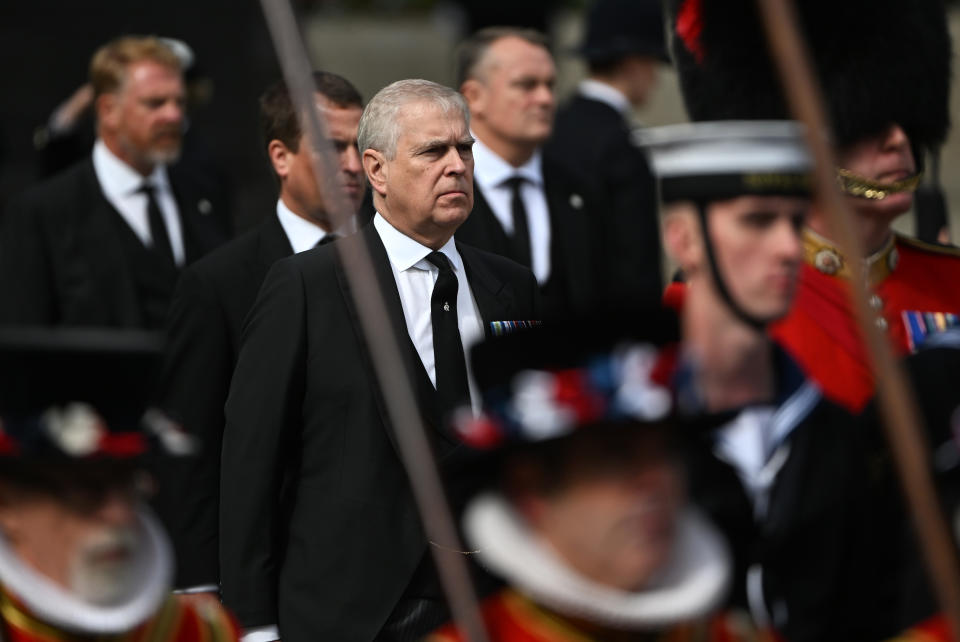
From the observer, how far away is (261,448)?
5332 millimetres

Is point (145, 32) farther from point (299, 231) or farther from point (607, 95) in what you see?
point (299, 231)

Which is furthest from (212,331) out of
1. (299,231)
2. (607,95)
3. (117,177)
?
(607,95)

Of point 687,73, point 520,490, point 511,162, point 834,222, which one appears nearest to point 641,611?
point 520,490

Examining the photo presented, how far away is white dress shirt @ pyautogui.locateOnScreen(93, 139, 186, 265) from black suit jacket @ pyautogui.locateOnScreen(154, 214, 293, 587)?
5.58ft

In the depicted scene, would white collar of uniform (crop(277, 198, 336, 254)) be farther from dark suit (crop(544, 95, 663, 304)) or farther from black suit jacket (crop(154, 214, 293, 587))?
dark suit (crop(544, 95, 663, 304))

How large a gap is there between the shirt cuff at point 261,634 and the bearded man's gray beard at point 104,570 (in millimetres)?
1848

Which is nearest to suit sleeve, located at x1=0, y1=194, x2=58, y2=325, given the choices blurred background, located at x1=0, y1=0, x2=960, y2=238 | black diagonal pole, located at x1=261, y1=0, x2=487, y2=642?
black diagonal pole, located at x1=261, y1=0, x2=487, y2=642

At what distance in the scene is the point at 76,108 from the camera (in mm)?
10102

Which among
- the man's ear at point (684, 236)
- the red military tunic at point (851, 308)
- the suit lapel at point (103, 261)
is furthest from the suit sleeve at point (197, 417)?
the man's ear at point (684, 236)

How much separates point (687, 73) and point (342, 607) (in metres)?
1.65

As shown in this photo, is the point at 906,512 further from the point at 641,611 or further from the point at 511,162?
the point at 511,162

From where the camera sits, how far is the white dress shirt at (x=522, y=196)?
765 centimetres

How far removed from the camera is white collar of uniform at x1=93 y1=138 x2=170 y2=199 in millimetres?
8000

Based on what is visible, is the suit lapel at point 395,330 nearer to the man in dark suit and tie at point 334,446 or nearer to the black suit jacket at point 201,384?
the man in dark suit and tie at point 334,446
